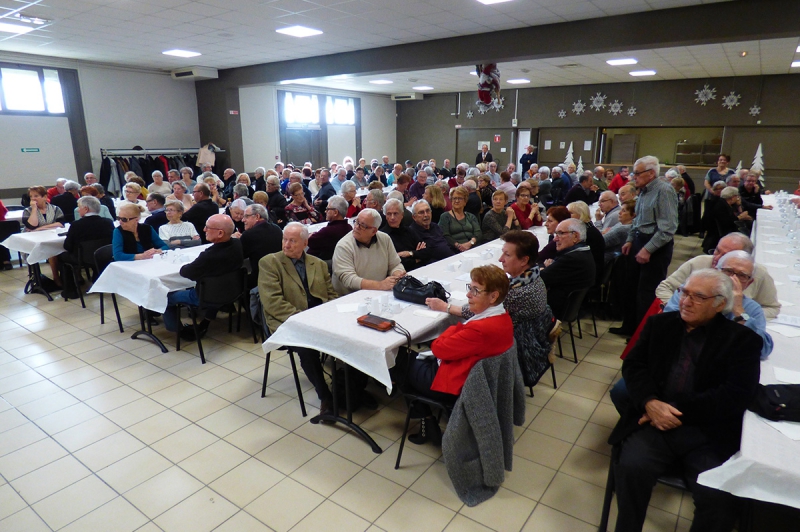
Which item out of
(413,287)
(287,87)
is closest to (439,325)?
(413,287)

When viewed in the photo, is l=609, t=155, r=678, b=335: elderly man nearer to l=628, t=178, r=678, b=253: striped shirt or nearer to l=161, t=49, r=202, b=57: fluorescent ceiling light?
l=628, t=178, r=678, b=253: striped shirt

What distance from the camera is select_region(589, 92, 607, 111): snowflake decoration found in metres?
13.1

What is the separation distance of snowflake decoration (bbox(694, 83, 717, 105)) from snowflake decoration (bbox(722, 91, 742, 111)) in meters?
0.24

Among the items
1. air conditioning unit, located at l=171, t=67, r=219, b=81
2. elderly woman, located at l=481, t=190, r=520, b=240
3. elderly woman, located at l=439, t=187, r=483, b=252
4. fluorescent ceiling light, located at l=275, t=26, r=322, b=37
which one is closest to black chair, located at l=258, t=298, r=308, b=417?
elderly woman, located at l=439, t=187, r=483, b=252

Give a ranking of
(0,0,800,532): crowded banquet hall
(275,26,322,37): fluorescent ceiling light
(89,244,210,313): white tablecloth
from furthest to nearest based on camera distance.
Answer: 1. (275,26,322,37): fluorescent ceiling light
2. (89,244,210,313): white tablecloth
3. (0,0,800,532): crowded banquet hall

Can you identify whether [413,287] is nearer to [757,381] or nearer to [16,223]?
[757,381]

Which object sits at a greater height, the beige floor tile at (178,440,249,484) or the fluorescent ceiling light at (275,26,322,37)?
the fluorescent ceiling light at (275,26,322,37)

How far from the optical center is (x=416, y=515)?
2.31 meters

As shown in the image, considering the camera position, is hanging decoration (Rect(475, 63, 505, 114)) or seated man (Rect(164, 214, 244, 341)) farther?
hanging decoration (Rect(475, 63, 505, 114))

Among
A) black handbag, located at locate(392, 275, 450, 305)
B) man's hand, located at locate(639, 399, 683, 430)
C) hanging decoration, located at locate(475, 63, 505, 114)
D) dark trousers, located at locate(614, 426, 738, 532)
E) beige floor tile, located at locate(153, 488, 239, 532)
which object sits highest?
hanging decoration, located at locate(475, 63, 505, 114)

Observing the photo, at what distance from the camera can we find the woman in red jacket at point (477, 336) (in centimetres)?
221

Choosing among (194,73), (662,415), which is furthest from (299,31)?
(662,415)

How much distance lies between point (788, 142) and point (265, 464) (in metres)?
13.8

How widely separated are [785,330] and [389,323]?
222 cm
